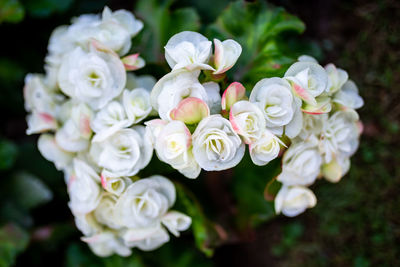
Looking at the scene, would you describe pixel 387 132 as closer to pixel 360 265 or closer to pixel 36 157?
pixel 360 265

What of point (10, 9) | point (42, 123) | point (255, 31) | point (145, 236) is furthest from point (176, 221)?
point (10, 9)

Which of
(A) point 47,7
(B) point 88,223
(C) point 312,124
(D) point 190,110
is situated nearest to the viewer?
(D) point 190,110

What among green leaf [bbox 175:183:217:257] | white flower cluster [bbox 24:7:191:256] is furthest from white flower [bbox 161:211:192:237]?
green leaf [bbox 175:183:217:257]

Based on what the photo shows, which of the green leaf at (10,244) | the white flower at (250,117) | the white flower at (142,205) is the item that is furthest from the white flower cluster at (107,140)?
the green leaf at (10,244)

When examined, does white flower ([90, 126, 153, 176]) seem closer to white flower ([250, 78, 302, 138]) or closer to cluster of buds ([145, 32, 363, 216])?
cluster of buds ([145, 32, 363, 216])

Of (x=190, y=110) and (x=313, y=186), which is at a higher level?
(x=190, y=110)

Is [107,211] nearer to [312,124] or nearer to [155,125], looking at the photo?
[155,125]
